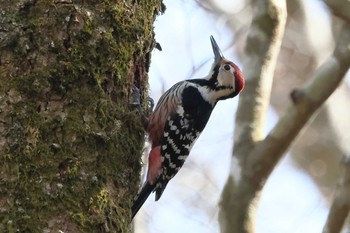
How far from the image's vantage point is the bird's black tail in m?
3.07

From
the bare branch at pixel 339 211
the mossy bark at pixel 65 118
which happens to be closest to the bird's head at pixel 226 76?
the mossy bark at pixel 65 118

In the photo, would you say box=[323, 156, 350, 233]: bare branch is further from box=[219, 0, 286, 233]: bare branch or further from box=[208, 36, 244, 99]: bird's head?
box=[208, 36, 244, 99]: bird's head

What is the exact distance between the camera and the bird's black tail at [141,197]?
3067 millimetres

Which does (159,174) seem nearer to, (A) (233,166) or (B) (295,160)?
(A) (233,166)

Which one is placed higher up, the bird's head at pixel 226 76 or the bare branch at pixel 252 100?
the bare branch at pixel 252 100

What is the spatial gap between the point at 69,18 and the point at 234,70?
1686 millimetres

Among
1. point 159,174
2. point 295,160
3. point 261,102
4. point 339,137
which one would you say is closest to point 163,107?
point 159,174

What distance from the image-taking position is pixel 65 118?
2.35 m

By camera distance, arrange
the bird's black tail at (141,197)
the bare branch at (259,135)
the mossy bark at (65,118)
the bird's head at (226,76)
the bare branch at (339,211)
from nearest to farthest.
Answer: the mossy bark at (65,118) < the bare branch at (339,211) < the bare branch at (259,135) < the bird's black tail at (141,197) < the bird's head at (226,76)

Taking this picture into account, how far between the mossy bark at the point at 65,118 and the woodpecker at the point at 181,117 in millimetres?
855

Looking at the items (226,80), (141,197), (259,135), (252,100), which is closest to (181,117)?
(226,80)

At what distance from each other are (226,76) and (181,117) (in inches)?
15.5

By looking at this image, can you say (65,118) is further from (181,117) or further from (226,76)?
(226,76)

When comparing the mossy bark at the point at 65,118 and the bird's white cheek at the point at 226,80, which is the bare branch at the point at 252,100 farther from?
the bird's white cheek at the point at 226,80
